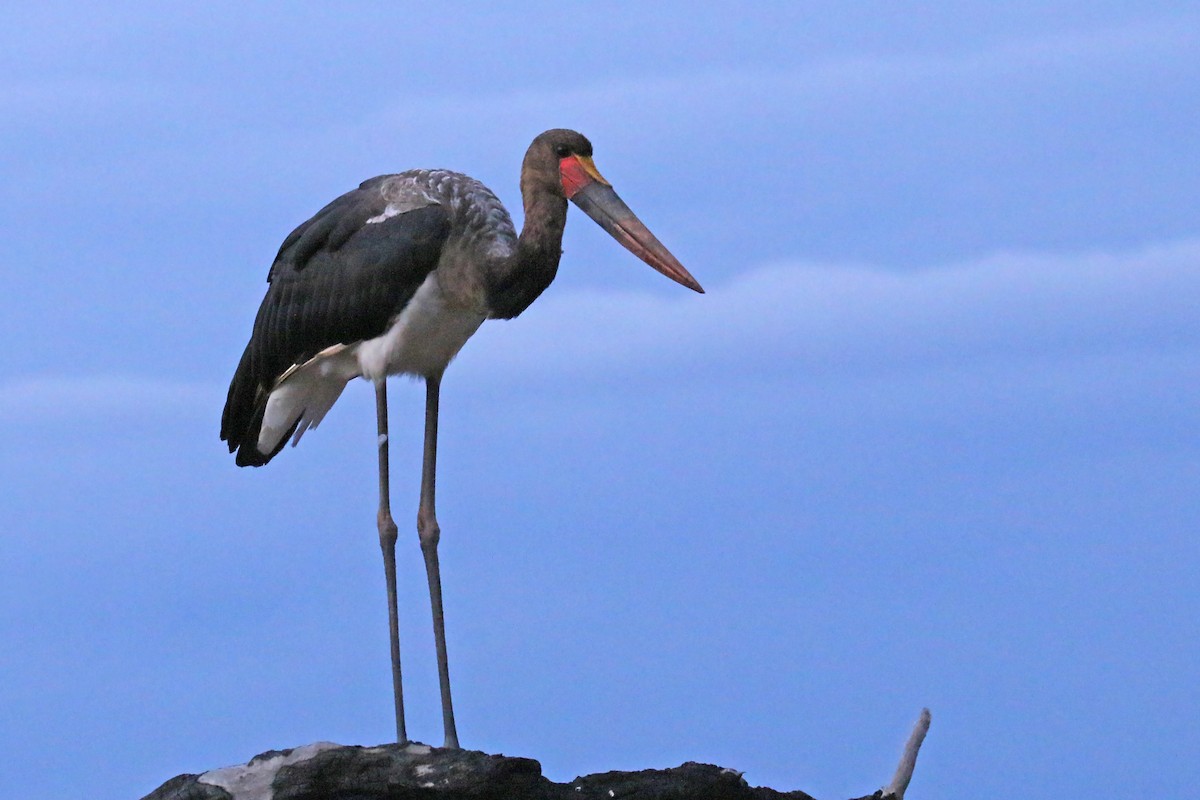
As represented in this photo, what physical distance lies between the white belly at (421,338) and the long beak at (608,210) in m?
0.78

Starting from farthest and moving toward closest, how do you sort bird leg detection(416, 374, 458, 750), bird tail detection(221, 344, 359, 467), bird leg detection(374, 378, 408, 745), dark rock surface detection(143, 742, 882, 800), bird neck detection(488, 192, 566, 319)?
bird tail detection(221, 344, 359, 467)
bird leg detection(416, 374, 458, 750)
bird leg detection(374, 378, 408, 745)
bird neck detection(488, 192, 566, 319)
dark rock surface detection(143, 742, 882, 800)

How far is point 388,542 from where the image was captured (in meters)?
8.72

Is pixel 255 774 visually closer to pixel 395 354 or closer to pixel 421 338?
pixel 395 354

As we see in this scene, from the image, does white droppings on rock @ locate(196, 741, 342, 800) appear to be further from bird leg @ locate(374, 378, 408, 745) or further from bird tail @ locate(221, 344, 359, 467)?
bird tail @ locate(221, 344, 359, 467)

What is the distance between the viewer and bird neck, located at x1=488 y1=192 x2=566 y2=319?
8.12m

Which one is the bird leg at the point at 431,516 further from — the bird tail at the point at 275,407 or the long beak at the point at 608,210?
the long beak at the point at 608,210

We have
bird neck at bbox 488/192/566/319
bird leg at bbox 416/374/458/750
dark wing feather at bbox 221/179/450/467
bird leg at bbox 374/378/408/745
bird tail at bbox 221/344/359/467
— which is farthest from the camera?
bird tail at bbox 221/344/359/467

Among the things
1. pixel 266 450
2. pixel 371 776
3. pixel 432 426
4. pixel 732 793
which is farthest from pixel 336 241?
pixel 732 793

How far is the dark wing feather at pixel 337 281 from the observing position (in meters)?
8.23

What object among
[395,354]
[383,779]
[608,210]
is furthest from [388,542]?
[608,210]

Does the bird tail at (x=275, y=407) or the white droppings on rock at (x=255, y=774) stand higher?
the bird tail at (x=275, y=407)

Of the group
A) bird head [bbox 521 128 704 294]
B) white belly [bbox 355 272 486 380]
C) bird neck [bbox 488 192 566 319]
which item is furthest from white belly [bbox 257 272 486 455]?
bird head [bbox 521 128 704 294]

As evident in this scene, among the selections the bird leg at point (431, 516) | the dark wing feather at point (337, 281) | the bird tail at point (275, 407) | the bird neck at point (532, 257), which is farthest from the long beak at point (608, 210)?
the bird tail at point (275, 407)

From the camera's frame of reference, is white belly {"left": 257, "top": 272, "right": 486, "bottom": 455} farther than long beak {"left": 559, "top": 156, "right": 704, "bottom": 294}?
Yes
